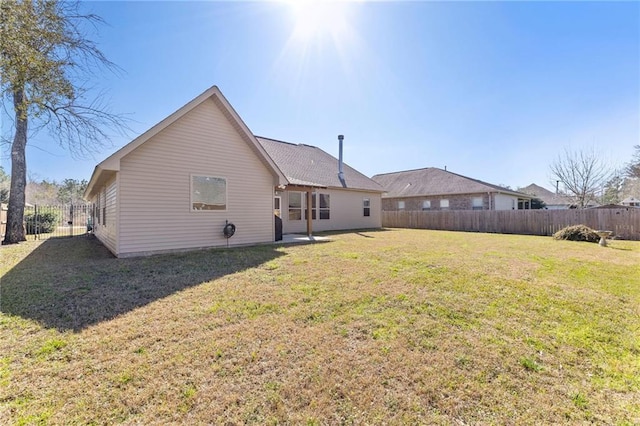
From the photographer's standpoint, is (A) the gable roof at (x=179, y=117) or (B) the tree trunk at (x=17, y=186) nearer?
(A) the gable roof at (x=179, y=117)

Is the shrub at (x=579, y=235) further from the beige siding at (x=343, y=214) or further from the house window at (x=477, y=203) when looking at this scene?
the beige siding at (x=343, y=214)

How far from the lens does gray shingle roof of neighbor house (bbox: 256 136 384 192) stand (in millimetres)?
16344

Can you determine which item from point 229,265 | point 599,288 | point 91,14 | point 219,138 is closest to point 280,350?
point 229,265

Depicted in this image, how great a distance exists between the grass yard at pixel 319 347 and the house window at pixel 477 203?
1594cm

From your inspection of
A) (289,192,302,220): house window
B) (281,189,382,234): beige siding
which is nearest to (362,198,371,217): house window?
(281,189,382,234): beige siding

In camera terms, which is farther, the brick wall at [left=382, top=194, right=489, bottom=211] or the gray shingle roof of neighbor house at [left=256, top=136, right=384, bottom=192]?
the brick wall at [left=382, top=194, right=489, bottom=211]

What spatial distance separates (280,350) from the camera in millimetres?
3086

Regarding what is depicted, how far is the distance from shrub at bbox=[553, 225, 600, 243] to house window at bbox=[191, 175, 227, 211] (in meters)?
15.0

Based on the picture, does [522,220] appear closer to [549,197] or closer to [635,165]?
[635,165]

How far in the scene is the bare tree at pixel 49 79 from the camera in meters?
5.55

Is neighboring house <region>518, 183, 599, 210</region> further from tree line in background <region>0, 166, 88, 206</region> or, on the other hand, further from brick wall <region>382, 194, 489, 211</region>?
tree line in background <region>0, 166, 88, 206</region>

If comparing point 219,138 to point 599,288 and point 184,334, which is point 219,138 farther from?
point 599,288

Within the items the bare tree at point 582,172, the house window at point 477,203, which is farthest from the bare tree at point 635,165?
the house window at point 477,203

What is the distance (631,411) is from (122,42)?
13356 millimetres
